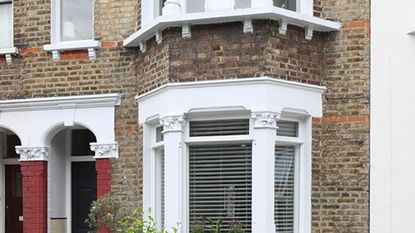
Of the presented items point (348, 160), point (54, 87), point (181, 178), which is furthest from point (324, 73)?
point (54, 87)

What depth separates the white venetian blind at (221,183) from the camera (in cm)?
1105

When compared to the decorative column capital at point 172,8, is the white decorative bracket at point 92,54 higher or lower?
lower

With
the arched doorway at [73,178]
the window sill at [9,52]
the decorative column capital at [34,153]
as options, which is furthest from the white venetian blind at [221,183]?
the window sill at [9,52]

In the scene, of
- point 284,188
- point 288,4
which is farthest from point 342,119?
point 288,4

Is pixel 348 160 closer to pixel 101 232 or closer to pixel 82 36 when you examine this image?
pixel 101 232

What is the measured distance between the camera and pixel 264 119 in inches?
422

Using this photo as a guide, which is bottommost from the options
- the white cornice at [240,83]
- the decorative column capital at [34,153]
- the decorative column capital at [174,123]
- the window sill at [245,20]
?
the decorative column capital at [34,153]

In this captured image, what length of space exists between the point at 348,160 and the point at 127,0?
13.7 ft

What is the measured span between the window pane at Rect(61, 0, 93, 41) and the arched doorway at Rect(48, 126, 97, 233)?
171 centimetres

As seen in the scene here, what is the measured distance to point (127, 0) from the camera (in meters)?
12.5

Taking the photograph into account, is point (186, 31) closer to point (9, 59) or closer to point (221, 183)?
point (221, 183)

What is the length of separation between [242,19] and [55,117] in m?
3.81

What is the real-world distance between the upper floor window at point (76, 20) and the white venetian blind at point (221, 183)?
9.97 feet

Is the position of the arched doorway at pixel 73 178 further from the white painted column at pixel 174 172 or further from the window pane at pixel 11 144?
the white painted column at pixel 174 172
